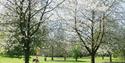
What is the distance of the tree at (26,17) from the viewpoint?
69.5 ft

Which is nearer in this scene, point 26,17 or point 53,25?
point 26,17

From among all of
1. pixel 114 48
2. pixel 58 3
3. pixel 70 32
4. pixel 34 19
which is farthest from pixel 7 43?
pixel 114 48

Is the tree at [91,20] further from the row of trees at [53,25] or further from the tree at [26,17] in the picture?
the tree at [26,17]

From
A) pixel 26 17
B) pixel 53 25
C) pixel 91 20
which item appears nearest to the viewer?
pixel 26 17

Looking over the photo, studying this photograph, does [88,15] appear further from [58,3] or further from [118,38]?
[58,3]

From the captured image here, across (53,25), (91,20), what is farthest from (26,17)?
(91,20)

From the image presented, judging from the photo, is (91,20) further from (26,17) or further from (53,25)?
(26,17)

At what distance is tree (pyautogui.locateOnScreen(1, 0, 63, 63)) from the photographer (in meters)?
21.2

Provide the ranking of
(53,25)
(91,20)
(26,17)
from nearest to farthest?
(26,17)
(53,25)
(91,20)

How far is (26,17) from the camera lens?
21578mm

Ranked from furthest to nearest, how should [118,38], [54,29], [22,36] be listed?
[118,38] < [54,29] < [22,36]

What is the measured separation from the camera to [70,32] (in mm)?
32406

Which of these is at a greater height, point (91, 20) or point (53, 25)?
point (91, 20)

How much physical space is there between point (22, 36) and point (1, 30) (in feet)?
5.30
